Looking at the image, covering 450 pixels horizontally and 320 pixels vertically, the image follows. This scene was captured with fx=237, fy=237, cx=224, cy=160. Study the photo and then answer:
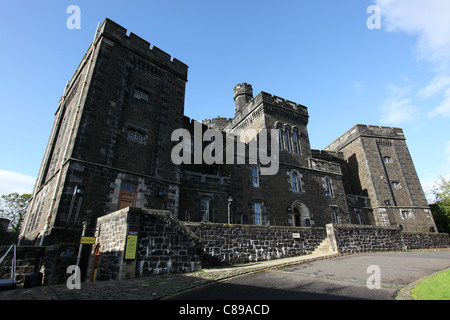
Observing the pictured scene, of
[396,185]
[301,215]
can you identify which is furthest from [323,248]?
[396,185]

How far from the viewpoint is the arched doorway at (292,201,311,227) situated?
67.9 ft

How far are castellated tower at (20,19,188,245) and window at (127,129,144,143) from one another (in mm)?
65

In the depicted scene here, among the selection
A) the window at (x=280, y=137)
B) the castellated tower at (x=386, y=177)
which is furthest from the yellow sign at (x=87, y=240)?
the castellated tower at (x=386, y=177)

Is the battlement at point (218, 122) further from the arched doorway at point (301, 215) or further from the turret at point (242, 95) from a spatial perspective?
the arched doorway at point (301, 215)

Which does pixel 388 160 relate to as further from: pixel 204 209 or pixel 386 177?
pixel 204 209

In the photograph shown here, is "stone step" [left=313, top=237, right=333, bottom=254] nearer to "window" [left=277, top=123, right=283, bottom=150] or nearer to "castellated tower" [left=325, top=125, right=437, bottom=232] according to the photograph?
"window" [left=277, top=123, right=283, bottom=150]

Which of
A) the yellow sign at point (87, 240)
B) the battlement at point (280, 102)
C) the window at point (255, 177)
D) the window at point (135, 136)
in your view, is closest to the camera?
the yellow sign at point (87, 240)

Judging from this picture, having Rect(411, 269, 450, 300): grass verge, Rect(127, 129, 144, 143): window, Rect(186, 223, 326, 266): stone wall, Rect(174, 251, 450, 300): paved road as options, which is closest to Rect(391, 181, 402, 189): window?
Rect(186, 223, 326, 266): stone wall

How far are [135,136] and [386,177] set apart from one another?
27706mm

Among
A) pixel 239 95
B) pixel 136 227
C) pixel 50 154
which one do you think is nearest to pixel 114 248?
pixel 136 227

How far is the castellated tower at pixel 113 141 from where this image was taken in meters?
11.7

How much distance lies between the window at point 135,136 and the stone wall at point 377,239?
13400 millimetres
